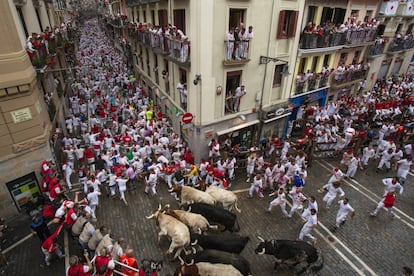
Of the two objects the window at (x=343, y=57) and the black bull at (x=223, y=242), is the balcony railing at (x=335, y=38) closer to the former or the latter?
the window at (x=343, y=57)

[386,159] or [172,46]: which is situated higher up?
[172,46]

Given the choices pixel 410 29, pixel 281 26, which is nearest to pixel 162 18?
pixel 281 26

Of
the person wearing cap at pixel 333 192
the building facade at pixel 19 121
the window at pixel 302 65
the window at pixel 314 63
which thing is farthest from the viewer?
the window at pixel 314 63

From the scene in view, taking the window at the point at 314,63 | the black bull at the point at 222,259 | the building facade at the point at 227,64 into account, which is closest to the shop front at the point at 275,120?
the building facade at the point at 227,64

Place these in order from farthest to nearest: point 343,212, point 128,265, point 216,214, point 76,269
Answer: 1. point 343,212
2. point 216,214
3. point 128,265
4. point 76,269

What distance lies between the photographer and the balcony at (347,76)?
19.8 m

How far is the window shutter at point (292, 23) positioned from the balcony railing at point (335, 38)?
1.22 m

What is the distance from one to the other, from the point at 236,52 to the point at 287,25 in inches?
175

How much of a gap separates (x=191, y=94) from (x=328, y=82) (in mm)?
12537

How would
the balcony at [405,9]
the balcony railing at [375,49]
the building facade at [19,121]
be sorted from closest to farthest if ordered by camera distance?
the building facade at [19,121], the balcony railing at [375,49], the balcony at [405,9]

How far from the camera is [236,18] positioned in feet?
42.7

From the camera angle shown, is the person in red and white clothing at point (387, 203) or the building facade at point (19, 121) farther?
the person in red and white clothing at point (387, 203)

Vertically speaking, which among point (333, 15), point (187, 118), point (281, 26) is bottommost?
Answer: point (187, 118)

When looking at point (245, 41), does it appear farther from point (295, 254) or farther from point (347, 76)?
point (347, 76)
